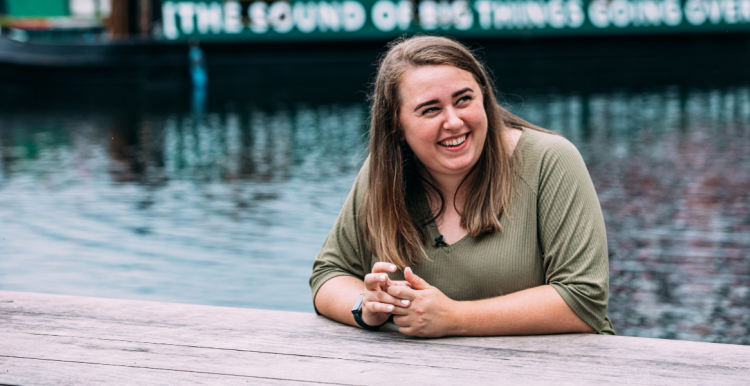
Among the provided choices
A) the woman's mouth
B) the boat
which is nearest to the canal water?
the woman's mouth

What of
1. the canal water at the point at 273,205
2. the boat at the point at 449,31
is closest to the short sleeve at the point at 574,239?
the canal water at the point at 273,205

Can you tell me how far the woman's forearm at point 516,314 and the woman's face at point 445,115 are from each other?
0.34 meters

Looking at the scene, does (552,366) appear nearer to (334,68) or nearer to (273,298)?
(273,298)

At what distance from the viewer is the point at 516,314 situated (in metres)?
1.85

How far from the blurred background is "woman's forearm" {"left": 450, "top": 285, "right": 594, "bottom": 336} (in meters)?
0.75

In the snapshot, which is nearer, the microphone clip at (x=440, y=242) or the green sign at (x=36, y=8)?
the microphone clip at (x=440, y=242)

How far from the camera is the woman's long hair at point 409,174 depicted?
1.91 meters

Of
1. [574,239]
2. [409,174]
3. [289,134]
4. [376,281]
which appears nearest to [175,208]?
[289,134]

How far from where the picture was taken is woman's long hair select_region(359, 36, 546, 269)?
6.28 ft

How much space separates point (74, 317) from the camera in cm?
208

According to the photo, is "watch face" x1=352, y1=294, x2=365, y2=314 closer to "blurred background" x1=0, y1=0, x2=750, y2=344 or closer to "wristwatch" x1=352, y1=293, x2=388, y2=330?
"wristwatch" x1=352, y1=293, x2=388, y2=330

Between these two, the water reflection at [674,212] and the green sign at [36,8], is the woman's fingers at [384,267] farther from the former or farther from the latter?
the green sign at [36,8]

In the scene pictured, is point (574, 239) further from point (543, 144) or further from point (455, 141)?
point (455, 141)

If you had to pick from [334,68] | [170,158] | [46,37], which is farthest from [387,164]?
[46,37]
